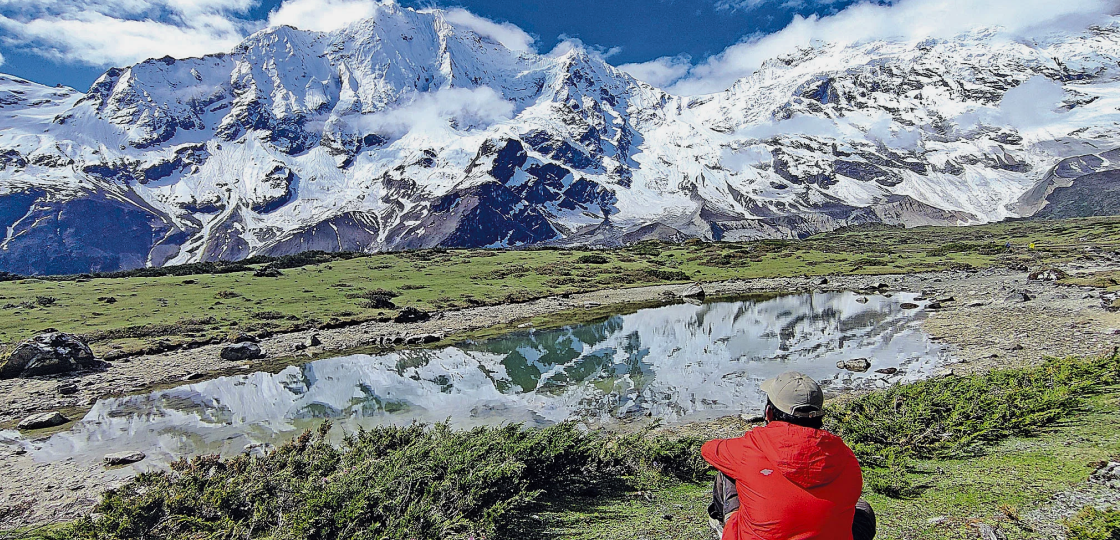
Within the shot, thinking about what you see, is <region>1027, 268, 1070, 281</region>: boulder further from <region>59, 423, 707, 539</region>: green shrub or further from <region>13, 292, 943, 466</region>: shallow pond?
<region>59, 423, 707, 539</region>: green shrub

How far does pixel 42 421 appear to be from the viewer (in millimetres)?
17625

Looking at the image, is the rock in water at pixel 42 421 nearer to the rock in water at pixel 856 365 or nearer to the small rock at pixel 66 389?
the small rock at pixel 66 389

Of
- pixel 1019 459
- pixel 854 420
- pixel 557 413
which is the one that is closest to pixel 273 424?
pixel 557 413

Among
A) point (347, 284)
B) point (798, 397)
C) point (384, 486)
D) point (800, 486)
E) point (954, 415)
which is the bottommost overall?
point (347, 284)

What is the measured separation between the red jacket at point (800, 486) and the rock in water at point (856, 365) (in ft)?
67.9

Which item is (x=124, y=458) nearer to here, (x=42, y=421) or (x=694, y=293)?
(x=42, y=421)

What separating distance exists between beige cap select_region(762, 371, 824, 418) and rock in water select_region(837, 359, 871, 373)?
2076cm

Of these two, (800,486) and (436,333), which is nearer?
(800,486)

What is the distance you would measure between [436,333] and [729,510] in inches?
1240

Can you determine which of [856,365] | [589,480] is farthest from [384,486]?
[856,365]

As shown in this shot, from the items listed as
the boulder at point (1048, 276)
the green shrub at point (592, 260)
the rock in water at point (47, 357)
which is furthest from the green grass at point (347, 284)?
the boulder at point (1048, 276)

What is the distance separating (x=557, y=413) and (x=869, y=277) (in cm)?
5770

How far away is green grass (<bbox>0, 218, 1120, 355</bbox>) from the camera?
111 feet

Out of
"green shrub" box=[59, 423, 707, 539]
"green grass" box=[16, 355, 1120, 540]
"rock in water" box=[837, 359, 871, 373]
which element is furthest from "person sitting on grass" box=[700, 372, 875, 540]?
"rock in water" box=[837, 359, 871, 373]
